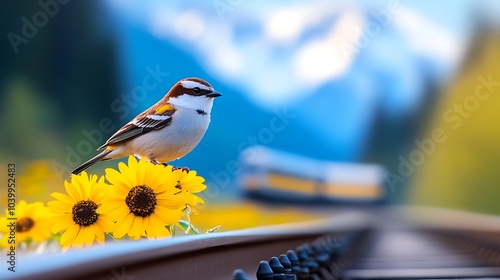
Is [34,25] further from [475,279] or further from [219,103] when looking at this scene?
[475,279]

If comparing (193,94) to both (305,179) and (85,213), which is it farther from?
(305,179)

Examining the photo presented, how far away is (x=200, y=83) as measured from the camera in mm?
1552

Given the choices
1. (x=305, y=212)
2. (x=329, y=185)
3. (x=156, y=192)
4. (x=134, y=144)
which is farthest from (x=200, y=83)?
(x=329, y=185)

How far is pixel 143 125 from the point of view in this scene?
148cm

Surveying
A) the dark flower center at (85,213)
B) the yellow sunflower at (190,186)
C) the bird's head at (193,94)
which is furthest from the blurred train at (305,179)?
the dark flower center at (85,213)

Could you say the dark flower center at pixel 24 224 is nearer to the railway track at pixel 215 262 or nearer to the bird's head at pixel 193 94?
the railway track at pixel 215 262

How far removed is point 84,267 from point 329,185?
70.1 feet

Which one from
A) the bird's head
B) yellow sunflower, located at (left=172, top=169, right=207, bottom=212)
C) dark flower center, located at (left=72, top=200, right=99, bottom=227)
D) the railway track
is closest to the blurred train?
the railway track

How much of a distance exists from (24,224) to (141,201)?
0.70 ft

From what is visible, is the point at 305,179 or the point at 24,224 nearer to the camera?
the point at 24,224

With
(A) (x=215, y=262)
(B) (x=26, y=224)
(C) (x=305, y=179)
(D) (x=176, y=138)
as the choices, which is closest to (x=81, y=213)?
(B) (x=26, y=224)

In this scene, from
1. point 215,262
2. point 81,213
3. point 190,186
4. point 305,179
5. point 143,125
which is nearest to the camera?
point 81,213

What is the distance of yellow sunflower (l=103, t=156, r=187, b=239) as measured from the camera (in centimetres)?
126

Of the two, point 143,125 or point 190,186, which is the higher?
point 143,125
